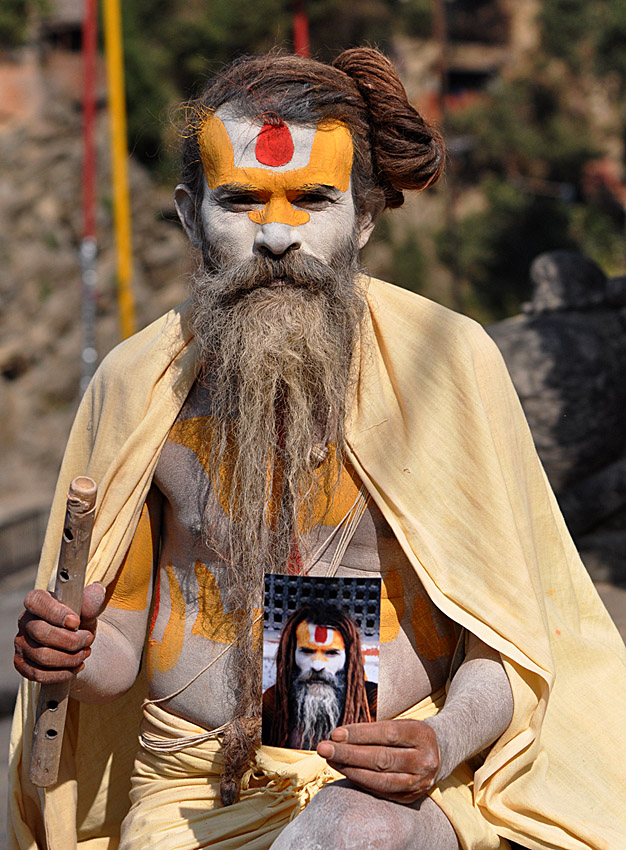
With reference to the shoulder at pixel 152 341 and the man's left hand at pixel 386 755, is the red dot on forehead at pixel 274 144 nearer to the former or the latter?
the shoulder at pixel 152 341

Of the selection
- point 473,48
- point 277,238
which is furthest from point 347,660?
point 473,48

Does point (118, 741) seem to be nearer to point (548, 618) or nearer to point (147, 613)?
point (147, 613)

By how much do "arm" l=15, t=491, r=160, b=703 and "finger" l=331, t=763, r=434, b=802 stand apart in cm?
54

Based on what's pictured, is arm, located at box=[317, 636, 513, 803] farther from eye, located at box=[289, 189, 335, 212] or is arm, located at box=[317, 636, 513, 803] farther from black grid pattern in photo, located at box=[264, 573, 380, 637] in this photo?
eye, located at box=[289, 189, 335, 212]

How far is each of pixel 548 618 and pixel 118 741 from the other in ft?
3.33

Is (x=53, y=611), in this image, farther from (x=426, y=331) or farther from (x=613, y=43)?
(x=613, y=43)

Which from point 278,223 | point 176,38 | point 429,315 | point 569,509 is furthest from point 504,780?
point 176,38

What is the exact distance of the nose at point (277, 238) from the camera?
209cm

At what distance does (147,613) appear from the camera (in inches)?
90.2

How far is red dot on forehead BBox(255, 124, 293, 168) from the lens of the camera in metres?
2.19

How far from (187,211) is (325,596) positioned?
3.06 feet

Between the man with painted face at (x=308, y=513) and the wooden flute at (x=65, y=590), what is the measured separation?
0.25 ft

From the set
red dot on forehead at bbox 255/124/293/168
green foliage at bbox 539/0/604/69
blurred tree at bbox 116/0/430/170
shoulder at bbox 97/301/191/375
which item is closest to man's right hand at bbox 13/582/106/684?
shoulder at bbox 97/301/191/375

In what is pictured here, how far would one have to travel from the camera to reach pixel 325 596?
203cm
